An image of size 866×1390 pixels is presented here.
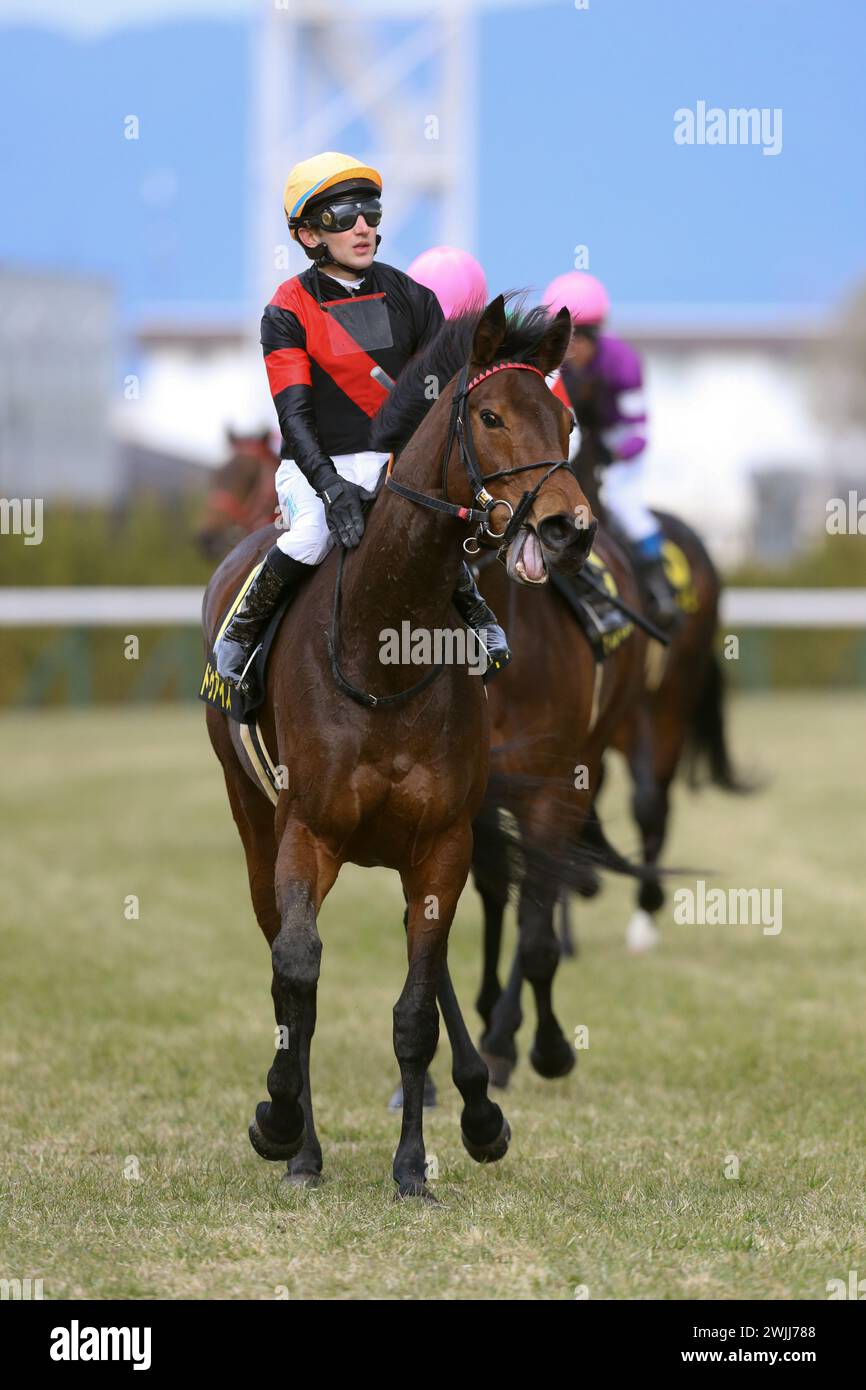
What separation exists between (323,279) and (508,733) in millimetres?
1886

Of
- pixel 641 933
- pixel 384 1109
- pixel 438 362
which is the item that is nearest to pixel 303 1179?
pixel 384 1109

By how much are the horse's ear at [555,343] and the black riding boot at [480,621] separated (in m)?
0.68

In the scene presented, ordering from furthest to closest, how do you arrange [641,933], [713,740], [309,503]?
[713,740]
[641,933]
[309,503]

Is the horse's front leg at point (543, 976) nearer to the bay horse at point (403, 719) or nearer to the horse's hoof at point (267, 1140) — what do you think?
the bay horse at point (403, 719)

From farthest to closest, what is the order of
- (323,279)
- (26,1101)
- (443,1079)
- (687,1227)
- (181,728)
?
(181,728) → (443,1079) → (26,1101) → (323,279) → (687,1227)

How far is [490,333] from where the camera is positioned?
15.5 ft

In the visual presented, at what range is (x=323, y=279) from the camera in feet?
17.5

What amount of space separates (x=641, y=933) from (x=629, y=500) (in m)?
2.37

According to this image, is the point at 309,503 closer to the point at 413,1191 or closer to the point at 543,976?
the point at 413,1191

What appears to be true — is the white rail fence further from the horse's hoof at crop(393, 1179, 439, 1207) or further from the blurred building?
the horse's hoof at crop(393, 1179, 439, 1207)

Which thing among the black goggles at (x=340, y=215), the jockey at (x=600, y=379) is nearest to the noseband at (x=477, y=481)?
the black goggles at (x=340, y=215)
